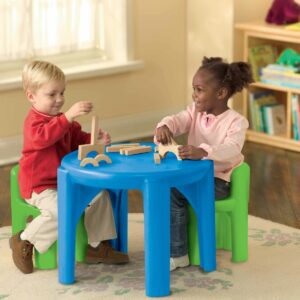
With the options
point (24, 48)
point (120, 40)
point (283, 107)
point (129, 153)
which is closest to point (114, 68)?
point (120, 40)

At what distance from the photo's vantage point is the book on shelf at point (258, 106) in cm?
467

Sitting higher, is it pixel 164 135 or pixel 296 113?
pixel 164 135

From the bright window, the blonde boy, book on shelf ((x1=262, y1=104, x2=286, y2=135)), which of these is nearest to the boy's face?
the blonde boy

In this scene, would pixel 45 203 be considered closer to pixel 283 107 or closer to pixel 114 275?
pixel 114 275

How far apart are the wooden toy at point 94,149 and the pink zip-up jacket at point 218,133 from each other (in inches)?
9.6

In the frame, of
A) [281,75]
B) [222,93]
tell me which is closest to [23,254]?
[222,93]

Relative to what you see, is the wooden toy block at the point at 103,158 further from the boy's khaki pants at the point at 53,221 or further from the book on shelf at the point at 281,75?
the book on shelf at the point at 281,75

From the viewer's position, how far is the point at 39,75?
9.32 ft

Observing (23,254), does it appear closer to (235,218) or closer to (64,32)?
(235,218)

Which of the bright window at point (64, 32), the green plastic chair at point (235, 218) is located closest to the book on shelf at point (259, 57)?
the bright window at point (64, 32)

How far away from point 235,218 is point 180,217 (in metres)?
0.19

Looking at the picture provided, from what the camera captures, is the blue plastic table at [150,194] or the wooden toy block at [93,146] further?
the wooden toy block at [93,146]

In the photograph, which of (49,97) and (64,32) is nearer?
(49,97)

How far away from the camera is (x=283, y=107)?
185 inches
